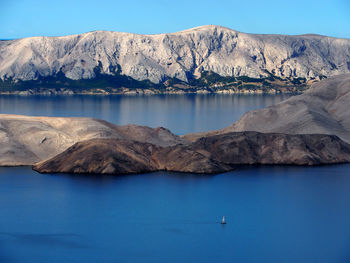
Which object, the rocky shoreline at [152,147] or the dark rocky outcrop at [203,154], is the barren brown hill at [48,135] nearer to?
the rocky shoreline at [152,147]

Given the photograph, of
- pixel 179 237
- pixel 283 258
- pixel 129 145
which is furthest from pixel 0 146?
pixel 283 258

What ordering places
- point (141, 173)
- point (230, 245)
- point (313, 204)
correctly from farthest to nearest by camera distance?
point (141, 173) → point (313, 204) → point (230, 245)

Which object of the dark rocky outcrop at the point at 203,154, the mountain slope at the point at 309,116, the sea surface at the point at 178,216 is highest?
the mountain slope at the point at 309,116

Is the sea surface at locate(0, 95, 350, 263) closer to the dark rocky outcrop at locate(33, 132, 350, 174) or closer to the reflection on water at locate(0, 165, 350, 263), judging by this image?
the reflection on water at locate(0, 165, 350, 263)

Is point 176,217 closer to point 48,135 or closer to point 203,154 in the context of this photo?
point 203,154

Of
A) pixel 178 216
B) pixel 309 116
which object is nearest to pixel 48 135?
pixel 178 216

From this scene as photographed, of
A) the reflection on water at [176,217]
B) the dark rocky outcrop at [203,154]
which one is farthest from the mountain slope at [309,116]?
the reflection on water at [176,217]

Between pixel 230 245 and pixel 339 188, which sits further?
pixel 339 188

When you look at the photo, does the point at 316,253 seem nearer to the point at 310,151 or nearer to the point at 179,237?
the point at 179,237

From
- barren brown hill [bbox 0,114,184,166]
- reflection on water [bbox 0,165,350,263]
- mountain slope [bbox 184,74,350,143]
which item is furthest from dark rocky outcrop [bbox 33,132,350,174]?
mountain slope [bbox 184,74,350,143]
